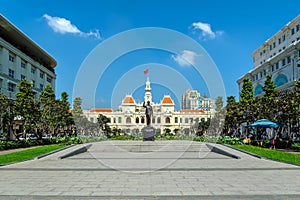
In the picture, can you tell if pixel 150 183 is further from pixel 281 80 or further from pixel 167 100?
pixel 167 100

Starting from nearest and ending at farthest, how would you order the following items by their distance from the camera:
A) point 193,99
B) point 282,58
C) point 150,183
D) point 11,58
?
1. point 150,183
2. point 11,58
3. point 282,58
4. point 193,99

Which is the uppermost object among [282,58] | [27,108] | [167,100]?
[282,58]

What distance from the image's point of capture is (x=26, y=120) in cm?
2894

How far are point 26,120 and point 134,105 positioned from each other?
81.1m

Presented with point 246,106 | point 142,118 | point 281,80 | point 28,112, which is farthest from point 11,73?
point 142,118

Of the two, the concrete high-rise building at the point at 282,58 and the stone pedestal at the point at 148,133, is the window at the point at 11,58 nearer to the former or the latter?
the stone pedestal at the point at 148,133

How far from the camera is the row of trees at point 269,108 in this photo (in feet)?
85.0

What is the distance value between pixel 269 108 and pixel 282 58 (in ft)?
79.0

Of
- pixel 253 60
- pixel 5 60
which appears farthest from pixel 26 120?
→ pixel 253 60

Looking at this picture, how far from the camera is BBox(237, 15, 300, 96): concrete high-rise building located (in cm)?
4491

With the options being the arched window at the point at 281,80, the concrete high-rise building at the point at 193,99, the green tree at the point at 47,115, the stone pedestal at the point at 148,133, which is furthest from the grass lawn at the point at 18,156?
the concrete high-rise building at the point at 193,99

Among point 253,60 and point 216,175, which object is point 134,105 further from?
point 216,175

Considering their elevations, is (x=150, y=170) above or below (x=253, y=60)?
below

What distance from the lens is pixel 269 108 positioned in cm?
2953
